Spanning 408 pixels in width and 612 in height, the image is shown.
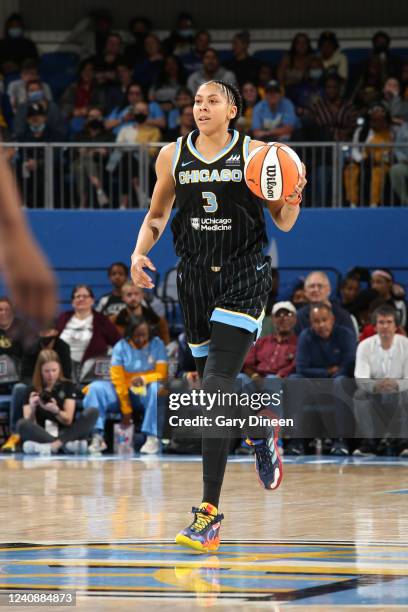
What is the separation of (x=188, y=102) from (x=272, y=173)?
1089cm

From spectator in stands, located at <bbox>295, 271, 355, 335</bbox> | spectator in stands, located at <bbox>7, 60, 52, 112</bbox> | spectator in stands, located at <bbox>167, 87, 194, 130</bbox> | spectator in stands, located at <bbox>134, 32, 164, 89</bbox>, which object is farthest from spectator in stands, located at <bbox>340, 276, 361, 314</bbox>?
spectator in stands, located at <bbox>7, 60, 52, 112</bbox>

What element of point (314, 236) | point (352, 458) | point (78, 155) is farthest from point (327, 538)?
point (78, 155)

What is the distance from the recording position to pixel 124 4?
21000mm

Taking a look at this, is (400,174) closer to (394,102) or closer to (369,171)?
(369,171)

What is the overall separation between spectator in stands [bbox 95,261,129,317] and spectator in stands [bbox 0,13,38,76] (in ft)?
19.7

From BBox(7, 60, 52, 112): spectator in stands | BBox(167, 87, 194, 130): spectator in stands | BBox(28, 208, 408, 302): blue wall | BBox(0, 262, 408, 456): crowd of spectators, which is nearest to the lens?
BBox(0, 262, 408, 456): crowd of spectators

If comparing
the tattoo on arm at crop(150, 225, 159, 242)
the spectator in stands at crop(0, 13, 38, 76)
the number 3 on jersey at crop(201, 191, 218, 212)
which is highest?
the spectator in stands at crop(0, 13, 38, 76)

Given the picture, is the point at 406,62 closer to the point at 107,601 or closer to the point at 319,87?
the point at 319,87

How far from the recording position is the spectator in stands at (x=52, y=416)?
1180cm

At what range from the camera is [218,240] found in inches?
233

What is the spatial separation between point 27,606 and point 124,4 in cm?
1803

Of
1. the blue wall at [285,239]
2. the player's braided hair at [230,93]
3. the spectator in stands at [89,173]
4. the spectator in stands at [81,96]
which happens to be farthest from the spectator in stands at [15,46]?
the player's braided hair at [230,93]

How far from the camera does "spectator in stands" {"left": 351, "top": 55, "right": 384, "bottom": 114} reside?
55.0 feet

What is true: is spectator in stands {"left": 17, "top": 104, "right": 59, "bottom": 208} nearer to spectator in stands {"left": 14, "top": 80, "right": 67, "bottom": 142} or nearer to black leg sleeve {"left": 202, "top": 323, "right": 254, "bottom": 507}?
spectator in stands {"left": 14, "top": 80, "right": 67, "bottom": 142}
